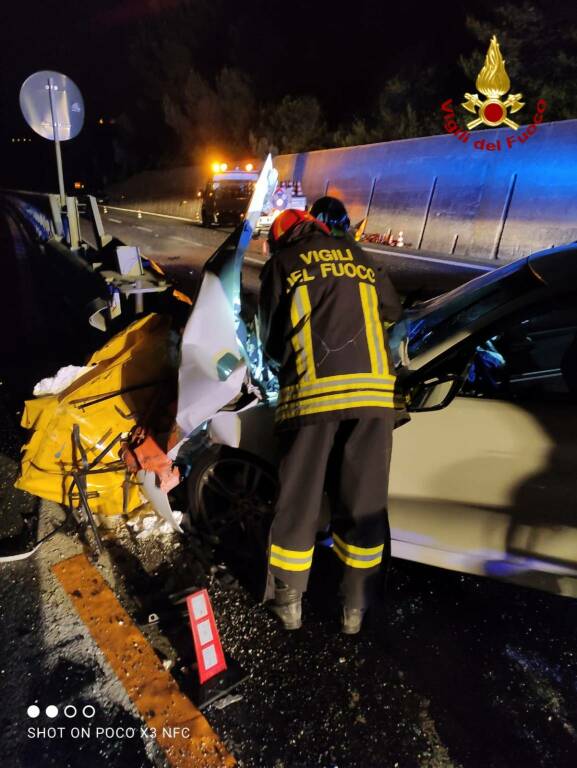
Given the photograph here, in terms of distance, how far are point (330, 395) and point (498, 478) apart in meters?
0.84

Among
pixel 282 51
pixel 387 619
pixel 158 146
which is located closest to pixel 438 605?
pixel 387 619

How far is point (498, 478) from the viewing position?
2189 millimetres

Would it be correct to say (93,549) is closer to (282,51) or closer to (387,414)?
(387,414)

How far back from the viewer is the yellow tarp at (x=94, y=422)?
107 inches

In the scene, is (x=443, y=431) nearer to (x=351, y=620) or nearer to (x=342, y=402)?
(x=342, y=402)

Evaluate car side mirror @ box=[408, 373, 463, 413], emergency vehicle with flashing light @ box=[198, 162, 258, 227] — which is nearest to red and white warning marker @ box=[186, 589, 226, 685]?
car side mirror @ box=[408, 373, 463, 413]

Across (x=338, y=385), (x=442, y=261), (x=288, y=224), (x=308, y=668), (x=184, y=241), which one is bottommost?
(x=184, y=241)

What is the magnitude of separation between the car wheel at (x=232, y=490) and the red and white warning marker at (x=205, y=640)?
541mm

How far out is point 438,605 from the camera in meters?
2.52

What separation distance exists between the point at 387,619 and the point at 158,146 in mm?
40979

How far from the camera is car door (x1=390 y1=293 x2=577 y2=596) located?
2.13 meters

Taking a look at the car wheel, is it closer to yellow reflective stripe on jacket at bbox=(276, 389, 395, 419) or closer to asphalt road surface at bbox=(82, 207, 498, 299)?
yellow reflective stripe on jacket at bbox=(276, 389, 395, 419)

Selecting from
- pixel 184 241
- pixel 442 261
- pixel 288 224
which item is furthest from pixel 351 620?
pixel 184 241

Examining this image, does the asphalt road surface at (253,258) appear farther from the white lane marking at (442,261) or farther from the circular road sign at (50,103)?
the circular road sign at (50,103)
